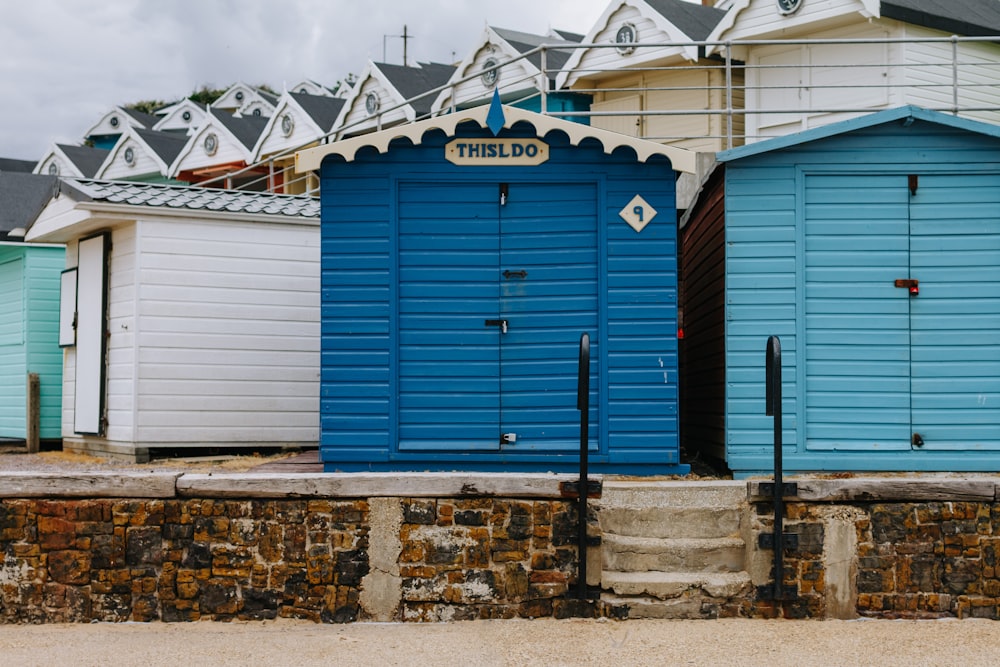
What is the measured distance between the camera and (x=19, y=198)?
1634 centimetres

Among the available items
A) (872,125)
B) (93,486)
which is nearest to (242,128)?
(872,125)

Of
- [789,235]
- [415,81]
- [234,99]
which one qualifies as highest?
[234,99]

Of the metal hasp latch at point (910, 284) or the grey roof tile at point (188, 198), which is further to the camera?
the grey roof tile at point (188, 198)

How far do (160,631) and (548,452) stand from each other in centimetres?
325

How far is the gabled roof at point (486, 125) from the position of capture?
876cm

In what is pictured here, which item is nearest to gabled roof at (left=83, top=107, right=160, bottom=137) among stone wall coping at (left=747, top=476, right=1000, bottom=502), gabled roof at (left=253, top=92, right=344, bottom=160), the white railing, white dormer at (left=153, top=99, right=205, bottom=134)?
white dormer at (left=153, top=99, right=205, bottom=134)

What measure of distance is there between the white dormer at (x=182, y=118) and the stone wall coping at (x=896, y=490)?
39579 mm

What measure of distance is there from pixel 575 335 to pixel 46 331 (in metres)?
7.78

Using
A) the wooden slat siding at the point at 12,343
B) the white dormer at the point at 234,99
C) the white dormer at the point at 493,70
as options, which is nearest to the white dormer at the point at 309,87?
the white dormer at the point at 234,99

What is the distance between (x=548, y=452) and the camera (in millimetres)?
8906

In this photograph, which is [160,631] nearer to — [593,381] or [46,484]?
[46,484]

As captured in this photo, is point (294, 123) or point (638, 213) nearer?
point (638, 213)

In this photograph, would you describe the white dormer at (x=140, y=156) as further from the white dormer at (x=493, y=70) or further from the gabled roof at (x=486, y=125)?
the gabled roof at (x=486, y=125)

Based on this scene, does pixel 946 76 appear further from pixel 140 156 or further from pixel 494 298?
pixel 140 156
